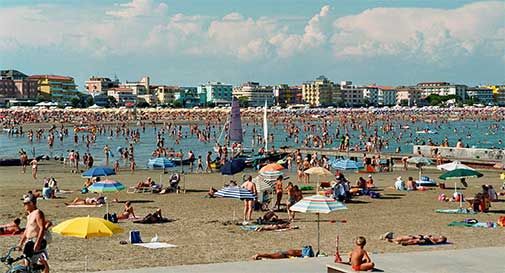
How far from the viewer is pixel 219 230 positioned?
17.2m

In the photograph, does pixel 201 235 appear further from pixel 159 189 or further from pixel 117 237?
pixel 159 189

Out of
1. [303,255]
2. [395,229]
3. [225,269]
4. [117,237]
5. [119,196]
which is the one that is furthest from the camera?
[119,196]

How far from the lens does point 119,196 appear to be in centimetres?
2419

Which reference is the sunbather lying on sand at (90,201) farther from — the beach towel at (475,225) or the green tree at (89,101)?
the green tree at (89,101)

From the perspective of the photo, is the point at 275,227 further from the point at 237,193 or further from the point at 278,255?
the point at 278,255

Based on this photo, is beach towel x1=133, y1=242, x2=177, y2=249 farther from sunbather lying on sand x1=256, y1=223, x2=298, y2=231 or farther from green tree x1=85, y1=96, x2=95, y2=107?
green tree x1=85, y1=96, x2=95, y2=107

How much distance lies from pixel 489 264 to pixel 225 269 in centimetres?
395

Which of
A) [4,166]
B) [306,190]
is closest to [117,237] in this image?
[306,190]

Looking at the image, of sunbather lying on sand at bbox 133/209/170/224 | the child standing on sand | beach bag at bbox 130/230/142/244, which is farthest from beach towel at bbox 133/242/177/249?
the child standing on sand

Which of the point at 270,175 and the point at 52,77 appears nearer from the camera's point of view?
the point at 270,175

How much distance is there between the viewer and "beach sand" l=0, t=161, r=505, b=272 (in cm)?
1385

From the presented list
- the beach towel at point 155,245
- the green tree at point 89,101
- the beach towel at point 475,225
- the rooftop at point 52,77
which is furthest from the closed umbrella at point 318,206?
the rooftop at point 52,77

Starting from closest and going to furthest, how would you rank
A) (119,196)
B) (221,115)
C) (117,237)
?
(117,237) < (119,196) < (221,115)

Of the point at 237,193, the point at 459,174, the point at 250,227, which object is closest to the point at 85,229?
the point at 250,227
